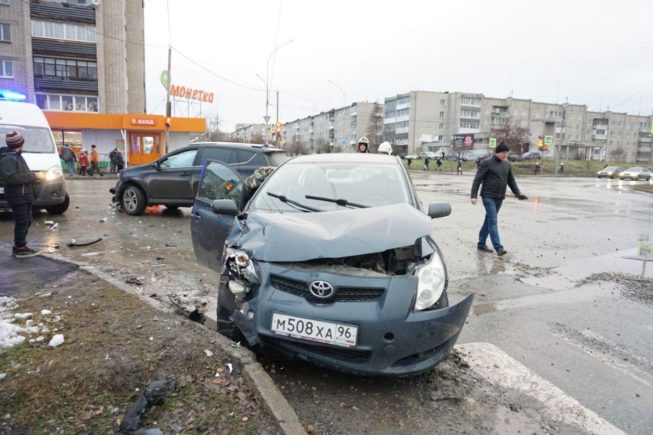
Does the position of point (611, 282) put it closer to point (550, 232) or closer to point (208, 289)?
point (550, 232)

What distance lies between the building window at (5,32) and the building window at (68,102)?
5.17 metres

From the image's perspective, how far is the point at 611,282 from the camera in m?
6.38

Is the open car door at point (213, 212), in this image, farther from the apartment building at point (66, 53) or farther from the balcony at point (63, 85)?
the balcony at point (63, 85)

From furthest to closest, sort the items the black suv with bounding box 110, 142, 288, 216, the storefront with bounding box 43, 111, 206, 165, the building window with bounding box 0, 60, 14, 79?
the building window with bounding box 0, 60, 14, 79, the storefront with bounding box 43, 111, 206, 165, the black suv with bounding box 110, 142, 288, 216

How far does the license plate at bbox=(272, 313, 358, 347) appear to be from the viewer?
2.67 meters

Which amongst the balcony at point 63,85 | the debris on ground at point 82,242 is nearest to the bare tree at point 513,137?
the balcony at point 63,85

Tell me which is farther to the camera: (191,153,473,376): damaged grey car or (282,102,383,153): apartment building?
(282,102,383,153): apartment building

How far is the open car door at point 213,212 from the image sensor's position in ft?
15.8

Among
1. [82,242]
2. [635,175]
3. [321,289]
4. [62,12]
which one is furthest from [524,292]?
[635,175]

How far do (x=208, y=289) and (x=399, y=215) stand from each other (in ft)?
9.21

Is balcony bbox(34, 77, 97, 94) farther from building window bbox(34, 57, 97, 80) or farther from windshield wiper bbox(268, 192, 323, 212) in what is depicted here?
windshield wiper bbox(268, 192, 323, 212)

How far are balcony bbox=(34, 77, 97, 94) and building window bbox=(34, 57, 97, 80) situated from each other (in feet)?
1.23

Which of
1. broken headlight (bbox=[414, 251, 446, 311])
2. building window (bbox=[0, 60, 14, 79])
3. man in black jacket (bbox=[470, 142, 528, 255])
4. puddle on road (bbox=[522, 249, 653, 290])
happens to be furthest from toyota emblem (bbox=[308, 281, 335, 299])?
building window (bbox=[0, 60, 14, 79])

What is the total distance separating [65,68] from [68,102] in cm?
306
